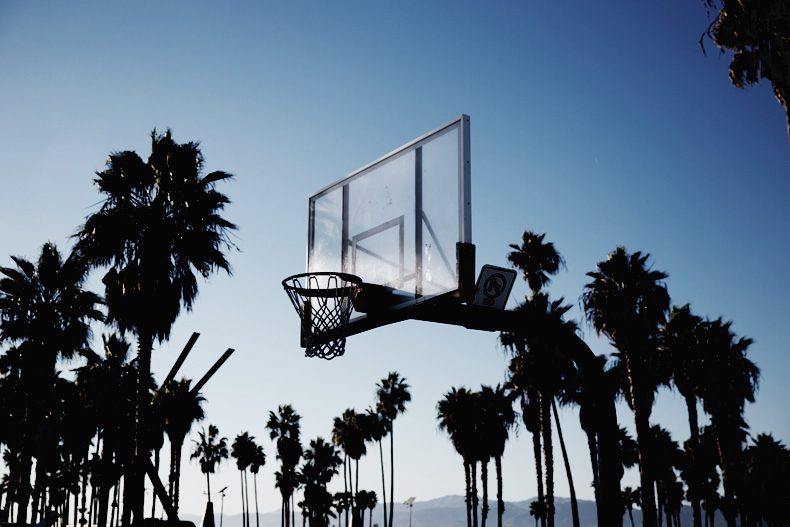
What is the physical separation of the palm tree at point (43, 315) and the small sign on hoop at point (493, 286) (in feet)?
67.5

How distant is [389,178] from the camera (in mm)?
10172

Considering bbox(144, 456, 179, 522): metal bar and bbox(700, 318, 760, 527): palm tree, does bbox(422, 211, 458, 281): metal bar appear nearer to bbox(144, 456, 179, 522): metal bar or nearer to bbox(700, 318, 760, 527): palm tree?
bbox(144, 456, 179, 522): metal bar

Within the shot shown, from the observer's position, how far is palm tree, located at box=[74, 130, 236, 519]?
18.6 m

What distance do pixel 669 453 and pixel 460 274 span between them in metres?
59.7

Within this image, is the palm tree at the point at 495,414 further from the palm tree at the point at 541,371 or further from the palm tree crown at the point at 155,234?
the palm tree crown at the point at 155,234

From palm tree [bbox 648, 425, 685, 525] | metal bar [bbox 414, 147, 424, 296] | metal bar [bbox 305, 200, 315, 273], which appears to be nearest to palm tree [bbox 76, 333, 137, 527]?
metal bar [bbox 305, 200, 315, 273]

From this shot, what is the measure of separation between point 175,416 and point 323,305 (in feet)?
110

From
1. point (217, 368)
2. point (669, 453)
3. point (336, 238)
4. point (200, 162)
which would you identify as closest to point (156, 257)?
point (200, 162)

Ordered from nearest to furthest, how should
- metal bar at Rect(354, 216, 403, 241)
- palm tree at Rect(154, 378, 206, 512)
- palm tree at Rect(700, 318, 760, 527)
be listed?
metal bar at Rect(354, 216, 403, 241), palm tree at Rect(700, 318, 760, 527), palm tree at Rect(154, 378, 206, 512)

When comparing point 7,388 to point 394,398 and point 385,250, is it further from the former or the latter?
point 385,250

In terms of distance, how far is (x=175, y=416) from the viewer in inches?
1619

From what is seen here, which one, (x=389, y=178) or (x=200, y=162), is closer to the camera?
(x=389, y=178)

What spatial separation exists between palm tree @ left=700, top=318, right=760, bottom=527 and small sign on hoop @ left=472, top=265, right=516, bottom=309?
2850cm

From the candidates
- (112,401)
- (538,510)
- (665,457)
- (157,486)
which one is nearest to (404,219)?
(157,486)
